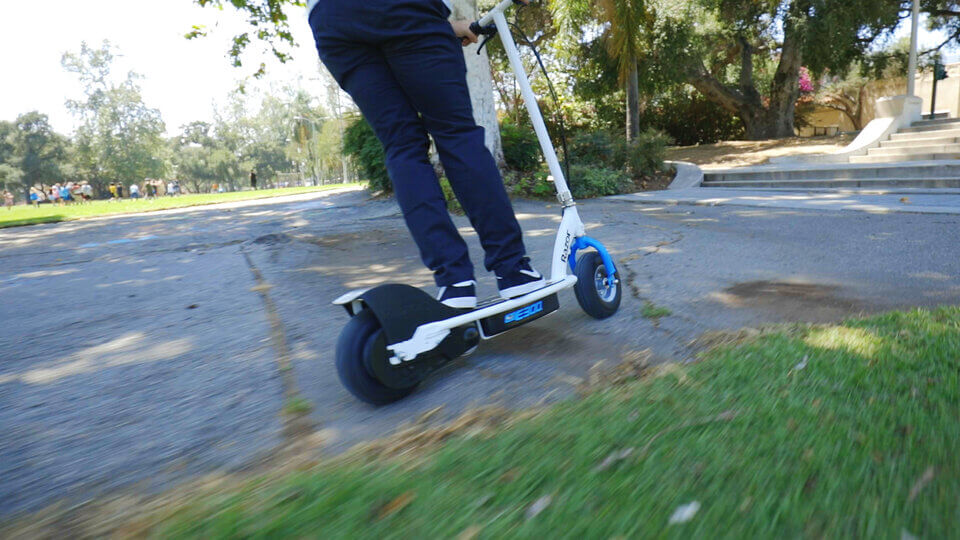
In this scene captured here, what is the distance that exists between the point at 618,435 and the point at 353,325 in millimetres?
890

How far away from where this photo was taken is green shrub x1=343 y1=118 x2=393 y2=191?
10.4 meters

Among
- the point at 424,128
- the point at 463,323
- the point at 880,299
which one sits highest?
the point at 424,128

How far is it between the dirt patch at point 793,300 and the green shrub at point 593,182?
567 cm

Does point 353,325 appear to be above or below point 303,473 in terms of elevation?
above

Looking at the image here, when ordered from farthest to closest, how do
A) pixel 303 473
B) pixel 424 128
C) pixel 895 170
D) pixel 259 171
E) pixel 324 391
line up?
pixel 259 171 → pixel 895 170 → pixel 424 128 → pixel 324 391 → pixel 303 473

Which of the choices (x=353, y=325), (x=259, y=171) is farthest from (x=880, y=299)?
(x=259, y=171)

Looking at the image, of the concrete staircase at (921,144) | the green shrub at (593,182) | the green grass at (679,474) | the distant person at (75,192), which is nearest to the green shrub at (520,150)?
the green shrub at (593,182)

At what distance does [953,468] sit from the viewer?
1150mm

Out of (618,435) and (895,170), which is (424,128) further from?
(895,170)

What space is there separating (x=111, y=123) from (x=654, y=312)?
257 ft

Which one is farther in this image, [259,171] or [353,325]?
[259,171]

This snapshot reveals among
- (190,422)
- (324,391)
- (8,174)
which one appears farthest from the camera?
(8,174)

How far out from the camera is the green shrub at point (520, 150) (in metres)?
9.43

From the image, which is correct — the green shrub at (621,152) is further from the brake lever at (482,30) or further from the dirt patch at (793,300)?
the brake lever at (482,30)
